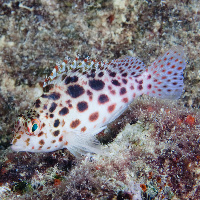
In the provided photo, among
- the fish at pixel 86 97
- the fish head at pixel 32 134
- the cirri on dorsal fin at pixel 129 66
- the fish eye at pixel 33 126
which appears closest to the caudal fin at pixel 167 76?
the fish at pixel 86 97

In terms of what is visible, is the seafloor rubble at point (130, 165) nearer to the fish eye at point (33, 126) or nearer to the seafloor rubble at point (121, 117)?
the seafloor rubble at point (121, 117)

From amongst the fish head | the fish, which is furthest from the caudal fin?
the fish head

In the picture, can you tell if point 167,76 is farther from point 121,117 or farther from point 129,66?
point 121,117

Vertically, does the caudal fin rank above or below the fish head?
→ above

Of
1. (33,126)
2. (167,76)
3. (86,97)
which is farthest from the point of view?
(167,76)

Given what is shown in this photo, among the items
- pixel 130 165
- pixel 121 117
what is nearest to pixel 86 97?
pixel 121 117

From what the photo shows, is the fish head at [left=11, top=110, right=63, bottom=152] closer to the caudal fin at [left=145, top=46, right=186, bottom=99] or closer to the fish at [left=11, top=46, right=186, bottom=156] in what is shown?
the fish at [left=11, top=46, right=186, bottom=156]
